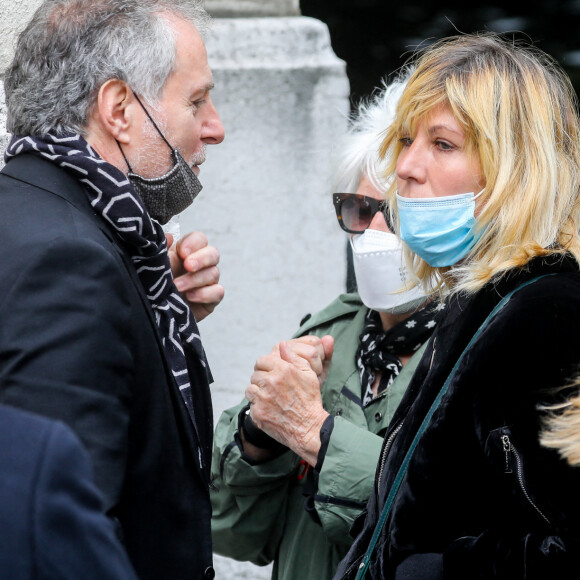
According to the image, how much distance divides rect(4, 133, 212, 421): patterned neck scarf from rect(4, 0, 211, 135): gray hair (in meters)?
0.06

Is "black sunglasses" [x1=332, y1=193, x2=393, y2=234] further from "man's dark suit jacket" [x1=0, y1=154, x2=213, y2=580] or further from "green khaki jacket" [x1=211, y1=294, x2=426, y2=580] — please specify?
"man's dark suit jacket" [x1=0, y1=154, x2=213, y2=580]

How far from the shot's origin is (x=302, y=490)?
7.49 feet

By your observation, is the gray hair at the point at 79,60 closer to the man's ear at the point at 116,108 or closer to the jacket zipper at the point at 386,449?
the man's ear at the point at 116,108

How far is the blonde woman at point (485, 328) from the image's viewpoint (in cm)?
143

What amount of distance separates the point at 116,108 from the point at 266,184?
190 centimetres

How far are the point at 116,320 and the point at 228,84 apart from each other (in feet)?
7.60

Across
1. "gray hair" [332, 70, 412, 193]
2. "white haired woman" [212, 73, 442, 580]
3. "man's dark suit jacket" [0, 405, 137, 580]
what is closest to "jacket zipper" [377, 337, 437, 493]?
"white haired woman" [212, 73, 442, 580]

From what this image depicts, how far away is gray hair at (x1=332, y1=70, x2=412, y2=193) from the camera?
8.37 ft

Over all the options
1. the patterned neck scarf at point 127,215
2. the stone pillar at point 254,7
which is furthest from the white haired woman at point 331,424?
the stone pillar at point 254,7

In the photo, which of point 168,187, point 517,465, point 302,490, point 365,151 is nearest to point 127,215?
point 168,187

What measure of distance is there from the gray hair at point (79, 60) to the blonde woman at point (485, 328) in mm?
543

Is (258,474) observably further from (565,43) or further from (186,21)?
(565,43)

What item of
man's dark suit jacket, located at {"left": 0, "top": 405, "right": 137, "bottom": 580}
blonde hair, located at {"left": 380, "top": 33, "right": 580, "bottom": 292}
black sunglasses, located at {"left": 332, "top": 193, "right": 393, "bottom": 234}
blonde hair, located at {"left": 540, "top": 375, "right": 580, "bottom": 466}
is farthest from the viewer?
black sunglasses, located at {"left": 332, "top": 193, "right": 393, "bottom": 234}

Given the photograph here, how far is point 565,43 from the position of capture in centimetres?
466
